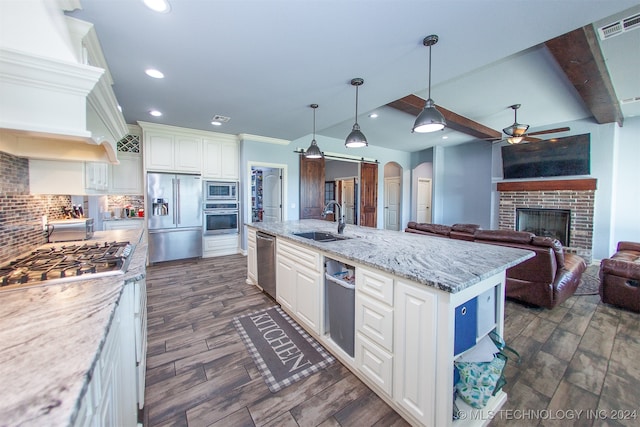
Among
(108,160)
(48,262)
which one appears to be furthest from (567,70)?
(48,262)

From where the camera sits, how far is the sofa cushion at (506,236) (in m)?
2.70

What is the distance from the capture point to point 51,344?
0.77 m

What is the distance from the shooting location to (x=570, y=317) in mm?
2627

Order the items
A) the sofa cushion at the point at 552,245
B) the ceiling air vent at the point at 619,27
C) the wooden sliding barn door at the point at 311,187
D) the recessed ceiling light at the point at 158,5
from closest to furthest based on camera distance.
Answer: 1. the recessed ceiling light at the point at 158,5
2. the ceiling air vent at the point at 619,27
3. the sofa cushion at the point at 552,245
4. the wooden sliding barn door at the point at 311,187

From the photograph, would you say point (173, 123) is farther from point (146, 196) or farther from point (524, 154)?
point (524, 154)

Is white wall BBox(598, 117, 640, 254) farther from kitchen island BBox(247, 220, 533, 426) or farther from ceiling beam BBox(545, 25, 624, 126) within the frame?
kitchen island BBox(247, 220, 533, 426)

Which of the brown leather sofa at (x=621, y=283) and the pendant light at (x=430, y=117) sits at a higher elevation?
the pendant light at (x=430, y=117)

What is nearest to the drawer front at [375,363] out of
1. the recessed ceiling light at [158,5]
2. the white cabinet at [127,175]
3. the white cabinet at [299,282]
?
the white cabinet at [299,282]

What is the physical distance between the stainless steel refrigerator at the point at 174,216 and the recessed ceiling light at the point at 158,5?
10.9 feet

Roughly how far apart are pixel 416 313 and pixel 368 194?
Answer: 19.2 feet

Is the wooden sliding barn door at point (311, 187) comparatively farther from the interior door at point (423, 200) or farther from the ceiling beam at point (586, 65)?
the ceiling beam at point (586, 65)

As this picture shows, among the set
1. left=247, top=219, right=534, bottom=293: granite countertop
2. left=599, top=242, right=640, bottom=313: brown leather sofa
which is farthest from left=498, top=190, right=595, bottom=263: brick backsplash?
left=247, top=219, right=534, bottom=293: granite countertop

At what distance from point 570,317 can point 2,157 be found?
488 cm

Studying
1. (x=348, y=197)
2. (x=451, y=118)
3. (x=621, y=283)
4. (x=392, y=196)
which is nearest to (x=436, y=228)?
(x=621, y=283)
